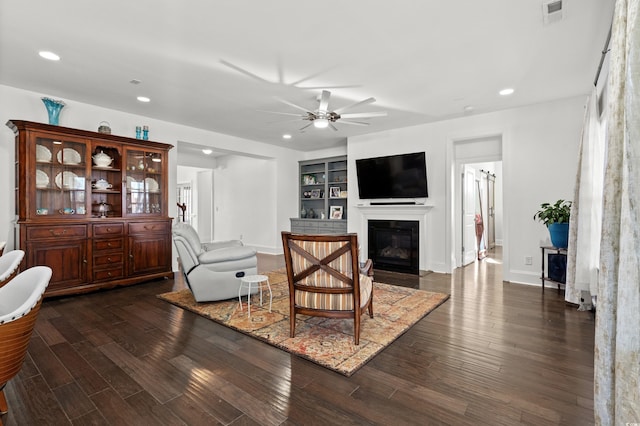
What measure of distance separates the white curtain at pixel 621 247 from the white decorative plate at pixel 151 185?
5.46 m

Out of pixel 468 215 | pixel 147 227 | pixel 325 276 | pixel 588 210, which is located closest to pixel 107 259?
pixel 147 227

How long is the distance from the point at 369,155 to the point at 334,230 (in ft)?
6.51

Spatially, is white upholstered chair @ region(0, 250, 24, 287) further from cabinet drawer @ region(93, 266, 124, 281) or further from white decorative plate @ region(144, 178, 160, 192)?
white decorative plate @ region(144, 178, 160, 192)

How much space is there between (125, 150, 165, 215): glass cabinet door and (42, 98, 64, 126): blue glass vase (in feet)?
2.96

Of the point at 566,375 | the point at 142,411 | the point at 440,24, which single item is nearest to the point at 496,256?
the point at 566,375

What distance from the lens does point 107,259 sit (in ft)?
14.1

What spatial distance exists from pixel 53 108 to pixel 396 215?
556 cm

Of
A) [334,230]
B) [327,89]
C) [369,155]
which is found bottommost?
[334,230]

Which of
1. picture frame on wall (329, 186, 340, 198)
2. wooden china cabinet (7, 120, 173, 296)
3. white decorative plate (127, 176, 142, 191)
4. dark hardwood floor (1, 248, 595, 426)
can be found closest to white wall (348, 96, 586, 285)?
dark hardwood floor (1, 248, 595, 426)

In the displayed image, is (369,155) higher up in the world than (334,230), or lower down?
higher up

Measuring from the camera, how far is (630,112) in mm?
1043

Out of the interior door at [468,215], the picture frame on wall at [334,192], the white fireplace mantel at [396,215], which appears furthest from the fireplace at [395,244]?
the picture frame on wall at [334,192]

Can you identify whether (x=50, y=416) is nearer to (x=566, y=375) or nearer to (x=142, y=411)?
(x=142, y=411)

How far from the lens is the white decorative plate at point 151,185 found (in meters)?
4.95
